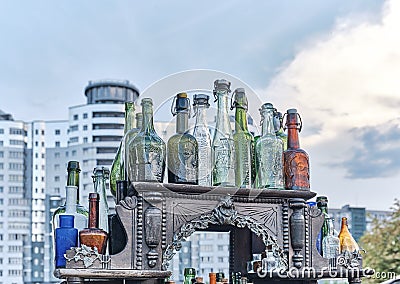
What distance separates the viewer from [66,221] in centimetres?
108

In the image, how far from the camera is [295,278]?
1.17 metres

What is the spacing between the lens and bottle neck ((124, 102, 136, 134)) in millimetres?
1222

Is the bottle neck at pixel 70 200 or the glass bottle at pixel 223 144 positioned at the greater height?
the glass bottle at pixel 223 144

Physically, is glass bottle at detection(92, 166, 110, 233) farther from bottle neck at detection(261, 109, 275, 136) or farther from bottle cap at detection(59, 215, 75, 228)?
bottle neck at detection(261, 109, 275, 136)

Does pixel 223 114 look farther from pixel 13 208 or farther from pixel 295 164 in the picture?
pixel 13 208

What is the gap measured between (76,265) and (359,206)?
10.9 feet

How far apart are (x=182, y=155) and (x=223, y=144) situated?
89 millimetres

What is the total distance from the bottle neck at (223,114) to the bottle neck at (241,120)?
2cm

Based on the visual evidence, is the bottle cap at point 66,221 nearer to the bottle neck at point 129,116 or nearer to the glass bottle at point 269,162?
the bottle neck at point 129,116

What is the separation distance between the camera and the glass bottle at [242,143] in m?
1.17

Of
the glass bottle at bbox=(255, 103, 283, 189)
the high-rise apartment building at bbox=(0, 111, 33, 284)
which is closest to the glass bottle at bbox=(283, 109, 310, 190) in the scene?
the glass bottle at bbox=(255, 103, 283, 189)

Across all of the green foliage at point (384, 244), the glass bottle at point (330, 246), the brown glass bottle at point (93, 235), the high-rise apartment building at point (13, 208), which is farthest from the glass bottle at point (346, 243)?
the high-rise apartment building at point (13, 208)

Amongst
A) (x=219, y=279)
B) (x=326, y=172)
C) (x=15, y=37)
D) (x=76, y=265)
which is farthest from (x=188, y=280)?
(x=15, y=37)

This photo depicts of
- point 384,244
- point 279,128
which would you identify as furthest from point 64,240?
point 384,244
